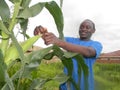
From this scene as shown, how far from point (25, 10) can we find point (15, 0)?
76 mm

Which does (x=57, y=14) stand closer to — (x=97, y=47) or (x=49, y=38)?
(x=49, y=38)

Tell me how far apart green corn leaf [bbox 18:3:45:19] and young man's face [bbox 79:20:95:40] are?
0.61 m

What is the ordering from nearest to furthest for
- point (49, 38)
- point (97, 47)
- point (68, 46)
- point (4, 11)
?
point (4, 11) → point (49, 38) → point (68, 46) → point (97, 47)

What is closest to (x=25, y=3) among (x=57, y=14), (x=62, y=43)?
(x=57, y=14)

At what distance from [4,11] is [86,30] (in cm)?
74

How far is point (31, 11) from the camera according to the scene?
2.06m

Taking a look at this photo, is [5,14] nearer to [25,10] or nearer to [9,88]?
[25,10]

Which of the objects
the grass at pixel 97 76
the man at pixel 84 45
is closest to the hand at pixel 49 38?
the man at pixel 84 45

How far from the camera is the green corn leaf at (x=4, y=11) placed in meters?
2.03

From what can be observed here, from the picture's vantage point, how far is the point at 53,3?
82.8 inches

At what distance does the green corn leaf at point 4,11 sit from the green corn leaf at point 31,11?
6cm

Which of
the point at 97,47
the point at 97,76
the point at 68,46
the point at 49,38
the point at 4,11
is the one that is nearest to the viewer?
the point at 4,11

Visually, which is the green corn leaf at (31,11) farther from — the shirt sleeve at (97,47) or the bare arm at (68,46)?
the shirt sleeve at (97,47)

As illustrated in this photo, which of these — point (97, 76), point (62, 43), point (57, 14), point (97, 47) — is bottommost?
point (97, 76)
